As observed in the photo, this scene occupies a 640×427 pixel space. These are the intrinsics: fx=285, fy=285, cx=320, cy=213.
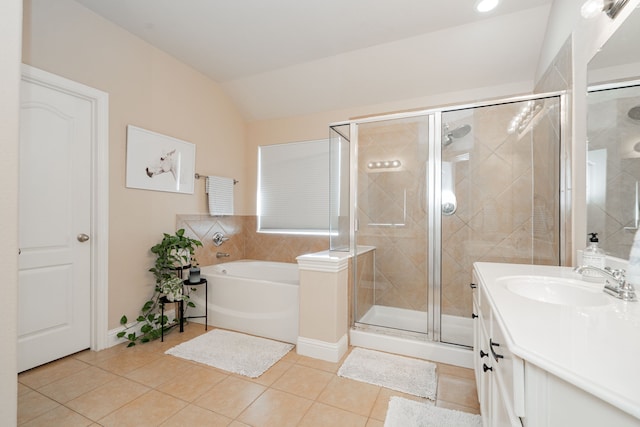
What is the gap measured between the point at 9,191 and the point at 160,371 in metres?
1.60

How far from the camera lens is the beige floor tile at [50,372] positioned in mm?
1943

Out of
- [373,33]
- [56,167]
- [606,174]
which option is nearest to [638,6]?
[606,174]

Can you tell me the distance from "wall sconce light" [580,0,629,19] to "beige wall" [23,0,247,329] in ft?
11.0

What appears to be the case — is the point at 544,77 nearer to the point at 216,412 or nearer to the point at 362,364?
the point at 362,364

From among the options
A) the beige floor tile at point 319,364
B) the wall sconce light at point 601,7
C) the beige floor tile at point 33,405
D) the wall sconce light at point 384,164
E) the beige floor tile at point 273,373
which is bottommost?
the beige floor tile at point 319,364

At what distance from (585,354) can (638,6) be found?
1465mm

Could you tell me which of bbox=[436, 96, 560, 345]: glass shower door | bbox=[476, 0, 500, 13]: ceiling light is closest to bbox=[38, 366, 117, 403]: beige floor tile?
bbox=[436, 96, 560, 345]: glass shower door

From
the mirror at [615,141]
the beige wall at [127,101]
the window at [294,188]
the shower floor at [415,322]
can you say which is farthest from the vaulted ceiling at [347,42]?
the shower floor at [415,322]

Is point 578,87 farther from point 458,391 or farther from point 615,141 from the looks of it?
point 458,391

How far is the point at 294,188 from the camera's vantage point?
3859 millimetres

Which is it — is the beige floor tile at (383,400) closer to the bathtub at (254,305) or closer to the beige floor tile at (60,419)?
the bathtub at (254,305)

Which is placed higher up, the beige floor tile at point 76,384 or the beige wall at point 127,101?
the beige wall at point 127,101

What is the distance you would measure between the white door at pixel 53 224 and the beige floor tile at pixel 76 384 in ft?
1.15

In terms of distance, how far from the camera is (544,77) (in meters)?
2.37
